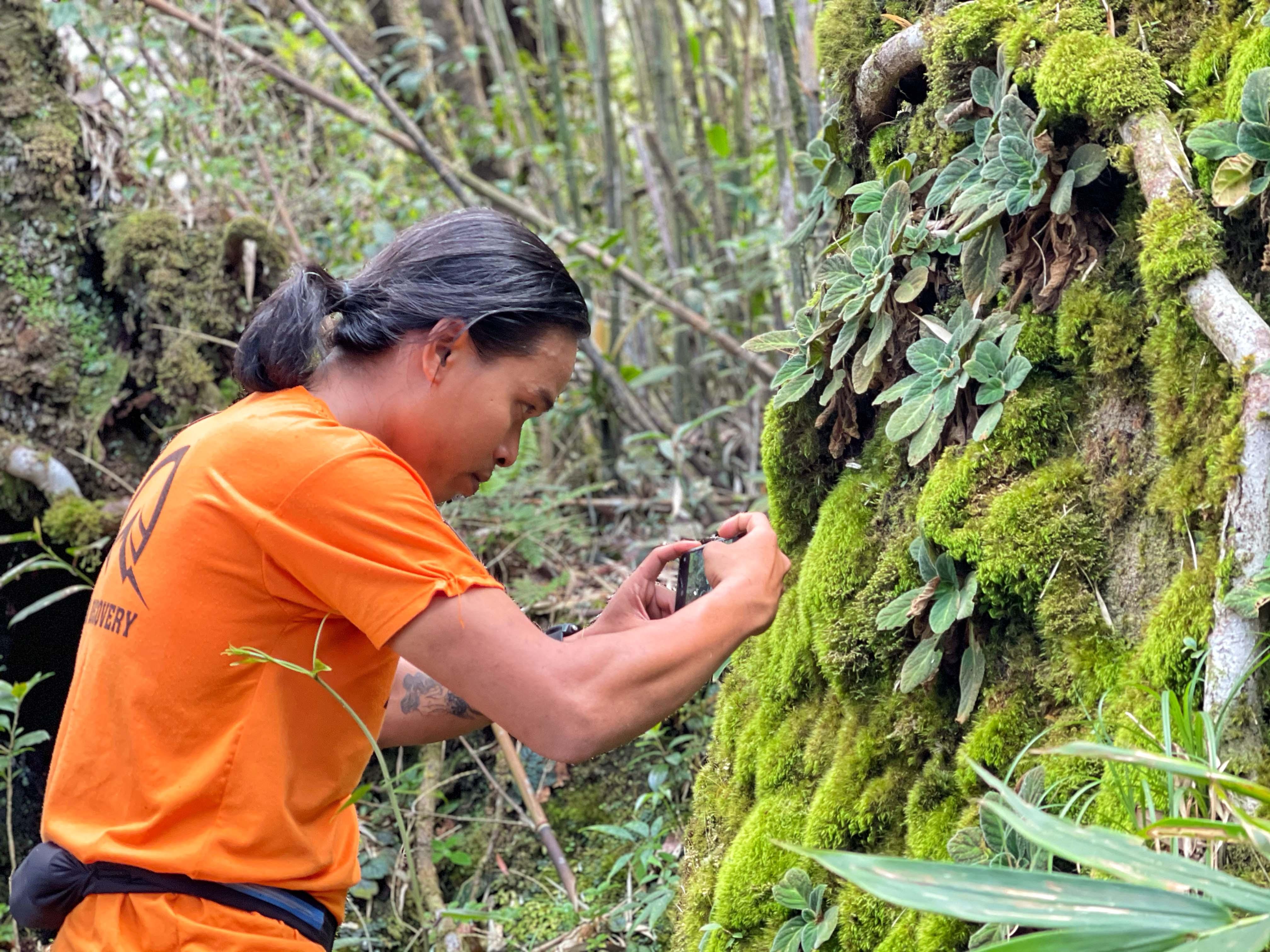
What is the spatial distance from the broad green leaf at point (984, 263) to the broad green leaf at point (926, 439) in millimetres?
210

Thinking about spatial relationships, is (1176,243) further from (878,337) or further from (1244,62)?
(878,337)

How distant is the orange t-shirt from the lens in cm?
163

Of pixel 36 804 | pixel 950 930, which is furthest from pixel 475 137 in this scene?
pixel 950 930

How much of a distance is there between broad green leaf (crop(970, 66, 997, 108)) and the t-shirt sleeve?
3.75ft

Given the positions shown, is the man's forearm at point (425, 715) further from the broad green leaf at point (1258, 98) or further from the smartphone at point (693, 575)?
the broad green leaf at point (1258, 98)

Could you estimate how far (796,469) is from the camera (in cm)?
223

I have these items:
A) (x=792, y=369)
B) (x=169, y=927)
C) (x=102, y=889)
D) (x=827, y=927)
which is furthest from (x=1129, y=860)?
(x=102, y=889)

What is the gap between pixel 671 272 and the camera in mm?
5152

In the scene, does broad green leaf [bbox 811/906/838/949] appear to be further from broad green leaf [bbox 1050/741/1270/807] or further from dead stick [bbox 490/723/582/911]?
dead stick [bbox 490/723/582/911]

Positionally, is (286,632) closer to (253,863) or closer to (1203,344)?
(253,863)

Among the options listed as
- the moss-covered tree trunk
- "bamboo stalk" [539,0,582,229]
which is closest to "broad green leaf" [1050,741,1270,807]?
the moss-covered tree trunk

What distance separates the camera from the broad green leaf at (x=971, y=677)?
5.55 ft

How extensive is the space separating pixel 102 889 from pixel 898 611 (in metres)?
1.36

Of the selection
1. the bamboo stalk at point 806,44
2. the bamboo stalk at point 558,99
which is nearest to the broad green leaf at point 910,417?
the bamboo stalk at point 806,44
